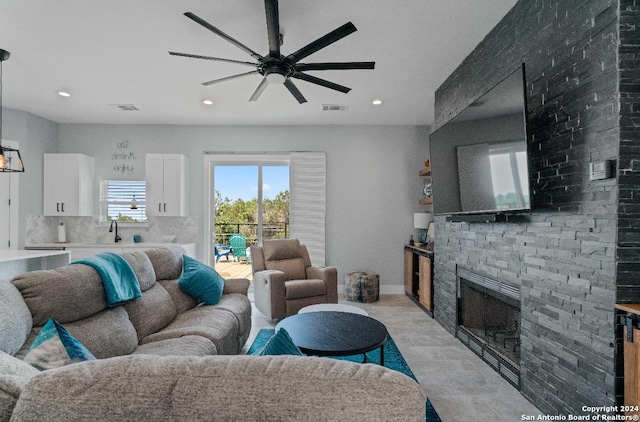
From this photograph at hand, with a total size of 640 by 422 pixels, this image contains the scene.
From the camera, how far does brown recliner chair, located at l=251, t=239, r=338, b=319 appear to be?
400cm

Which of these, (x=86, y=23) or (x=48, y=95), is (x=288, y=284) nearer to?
(x=86, y=23)

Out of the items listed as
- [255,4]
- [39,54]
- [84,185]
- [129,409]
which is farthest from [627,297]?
[84,185]

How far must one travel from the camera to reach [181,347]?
206 centimetres

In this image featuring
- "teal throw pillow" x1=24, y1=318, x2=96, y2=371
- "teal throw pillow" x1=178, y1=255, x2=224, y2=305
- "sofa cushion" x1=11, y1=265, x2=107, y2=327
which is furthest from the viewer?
"teal throw pillow" x1=178, y1=255, x2=224, y2=305

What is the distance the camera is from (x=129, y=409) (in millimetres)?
656

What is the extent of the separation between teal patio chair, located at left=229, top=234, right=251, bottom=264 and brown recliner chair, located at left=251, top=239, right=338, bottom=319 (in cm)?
161

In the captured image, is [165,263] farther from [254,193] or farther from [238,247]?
[238,247]

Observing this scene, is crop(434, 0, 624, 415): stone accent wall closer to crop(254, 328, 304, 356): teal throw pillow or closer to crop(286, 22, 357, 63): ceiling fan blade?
crop(286, 22, 357, 63): ceiling fan blade

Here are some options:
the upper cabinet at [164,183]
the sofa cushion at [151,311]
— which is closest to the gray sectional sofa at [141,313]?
the sofa cushion at [151,311]

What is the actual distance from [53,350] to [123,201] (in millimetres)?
5038

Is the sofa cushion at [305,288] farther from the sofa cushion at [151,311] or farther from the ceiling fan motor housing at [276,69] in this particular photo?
the ceiling fan motor housing at [276,69]

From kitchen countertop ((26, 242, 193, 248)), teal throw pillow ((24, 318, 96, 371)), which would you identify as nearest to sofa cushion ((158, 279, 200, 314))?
teal throw pillow ((24, 318, 96, 371))

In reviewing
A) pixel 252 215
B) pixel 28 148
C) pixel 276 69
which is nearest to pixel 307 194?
pixel 252 215

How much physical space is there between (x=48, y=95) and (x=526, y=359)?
19.3 ft
